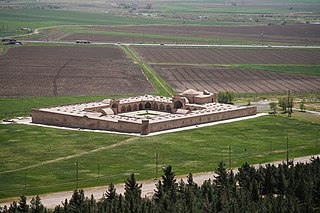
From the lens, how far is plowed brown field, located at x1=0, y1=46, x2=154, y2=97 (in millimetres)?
116938

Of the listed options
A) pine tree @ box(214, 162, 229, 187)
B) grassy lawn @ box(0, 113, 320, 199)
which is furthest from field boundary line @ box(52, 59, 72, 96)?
pine tree @ box(214, 162, 229, 187)

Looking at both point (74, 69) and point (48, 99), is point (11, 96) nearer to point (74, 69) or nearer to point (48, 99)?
point (48, 99)

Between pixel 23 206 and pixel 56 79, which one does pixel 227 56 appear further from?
pixel 23 206

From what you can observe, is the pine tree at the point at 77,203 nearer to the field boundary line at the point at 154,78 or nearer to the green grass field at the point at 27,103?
the green grass field at the point at 27,103

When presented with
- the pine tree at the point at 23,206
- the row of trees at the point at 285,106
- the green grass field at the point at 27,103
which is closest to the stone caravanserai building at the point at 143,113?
the row of trees at the point at 285,106

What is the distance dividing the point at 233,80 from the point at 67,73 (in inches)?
924

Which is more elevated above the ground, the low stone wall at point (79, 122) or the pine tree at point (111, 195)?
the pine tree at point (111, 195)

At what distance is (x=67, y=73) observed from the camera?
129125mm

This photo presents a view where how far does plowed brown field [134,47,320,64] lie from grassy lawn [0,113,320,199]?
5292 cm

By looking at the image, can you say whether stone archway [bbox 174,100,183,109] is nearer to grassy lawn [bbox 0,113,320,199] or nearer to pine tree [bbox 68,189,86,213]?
grassy lawn [bbox 0,113,320,199]

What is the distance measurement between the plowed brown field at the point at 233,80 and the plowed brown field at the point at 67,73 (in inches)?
195

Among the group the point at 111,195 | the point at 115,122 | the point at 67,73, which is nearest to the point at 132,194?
the point at 111,195

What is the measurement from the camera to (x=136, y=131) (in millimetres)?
89750

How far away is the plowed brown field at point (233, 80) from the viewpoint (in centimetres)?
12331
